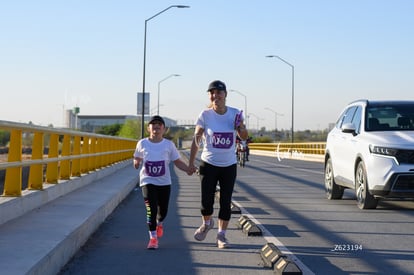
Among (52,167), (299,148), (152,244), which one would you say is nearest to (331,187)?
(52,167)

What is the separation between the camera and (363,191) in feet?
37.2

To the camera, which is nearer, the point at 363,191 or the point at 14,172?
the point at 14,172

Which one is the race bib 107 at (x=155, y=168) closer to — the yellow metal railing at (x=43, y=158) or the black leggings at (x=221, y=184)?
the black leggings at (x=221, y=184)

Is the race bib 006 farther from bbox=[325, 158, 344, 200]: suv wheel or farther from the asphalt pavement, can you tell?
bbox=[325, 158, 344, 200]: suv wheel

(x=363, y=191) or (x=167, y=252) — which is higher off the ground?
(x=363, y=191)

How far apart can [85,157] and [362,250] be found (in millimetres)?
7791

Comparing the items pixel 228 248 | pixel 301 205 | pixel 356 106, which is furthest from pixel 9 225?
pixel 356 106

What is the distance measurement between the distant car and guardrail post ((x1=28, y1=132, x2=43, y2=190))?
501 centimetres

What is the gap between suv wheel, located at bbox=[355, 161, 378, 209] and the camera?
11148mm

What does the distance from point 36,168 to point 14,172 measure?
1180 mm

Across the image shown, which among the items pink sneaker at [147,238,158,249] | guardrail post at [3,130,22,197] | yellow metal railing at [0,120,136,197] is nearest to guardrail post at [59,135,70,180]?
A: yellow metal railing at [0,120,136,197]

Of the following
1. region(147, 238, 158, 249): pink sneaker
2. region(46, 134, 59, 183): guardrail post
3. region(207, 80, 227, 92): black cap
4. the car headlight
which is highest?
region(207, 80, 227, 92): black cap

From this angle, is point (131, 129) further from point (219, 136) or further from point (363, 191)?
point (219, 136)

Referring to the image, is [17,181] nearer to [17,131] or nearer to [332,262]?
[17,131]
